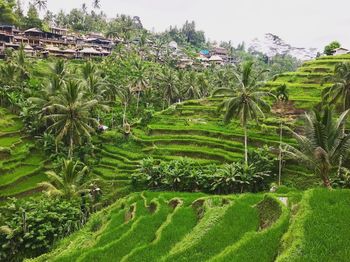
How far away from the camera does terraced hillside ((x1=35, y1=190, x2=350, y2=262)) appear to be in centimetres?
1102

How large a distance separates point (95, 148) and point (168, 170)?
1052 cm

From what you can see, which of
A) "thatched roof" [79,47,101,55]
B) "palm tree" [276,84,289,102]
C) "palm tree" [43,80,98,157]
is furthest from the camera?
"thatched roof" [79,47,101,55]

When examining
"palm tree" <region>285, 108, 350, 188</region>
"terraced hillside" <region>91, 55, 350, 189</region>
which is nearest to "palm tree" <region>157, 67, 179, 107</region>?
"terraced hillside" <region>91, 55, 350, 189</region>

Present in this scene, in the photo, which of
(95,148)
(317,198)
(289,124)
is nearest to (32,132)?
(95,148)

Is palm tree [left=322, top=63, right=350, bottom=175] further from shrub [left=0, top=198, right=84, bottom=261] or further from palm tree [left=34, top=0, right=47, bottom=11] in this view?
palm tree [left=34, top=0, right=47, bottom=11]

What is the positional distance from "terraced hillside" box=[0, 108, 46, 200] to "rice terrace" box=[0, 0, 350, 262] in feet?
0.46

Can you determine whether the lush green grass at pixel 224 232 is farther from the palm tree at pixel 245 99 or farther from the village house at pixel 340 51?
the village house at pixel 340 51

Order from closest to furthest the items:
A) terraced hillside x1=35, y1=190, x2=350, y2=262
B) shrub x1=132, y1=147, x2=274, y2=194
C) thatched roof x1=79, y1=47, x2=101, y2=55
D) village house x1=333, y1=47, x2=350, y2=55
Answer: terraced hillside x1=35, y1=190, x2=350, y2=262, shrub x1=132, y1=147, x2=274, y2=194, village house x1=333, y1=47, x2=350, y2=55, thatched roof x1=79, y1=47, x2=101, y2=55

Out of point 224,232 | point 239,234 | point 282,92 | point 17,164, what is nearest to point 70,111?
point 17,164

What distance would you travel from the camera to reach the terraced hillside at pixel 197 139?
1389 inches

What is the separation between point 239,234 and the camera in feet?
44.3

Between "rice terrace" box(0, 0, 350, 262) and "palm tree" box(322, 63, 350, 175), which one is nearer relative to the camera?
"rice terrace" box(0, 0, 350, 262)

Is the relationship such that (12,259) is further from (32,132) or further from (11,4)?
(11,4)

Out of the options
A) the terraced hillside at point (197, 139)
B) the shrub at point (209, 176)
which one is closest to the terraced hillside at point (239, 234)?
the shrub at point (209, 176)
